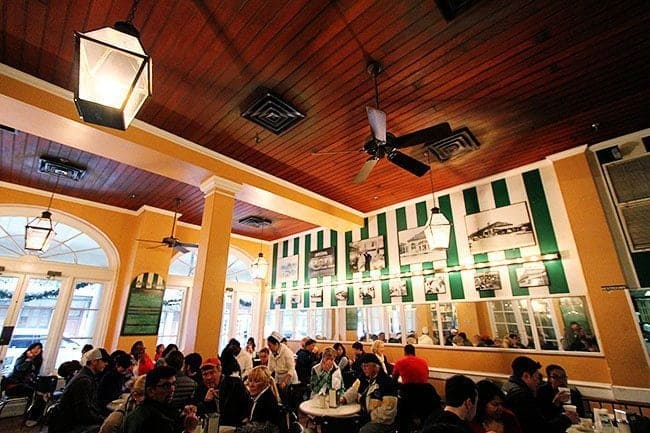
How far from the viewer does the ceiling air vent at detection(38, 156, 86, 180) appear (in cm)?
488

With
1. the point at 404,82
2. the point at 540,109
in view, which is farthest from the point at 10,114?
the point at 540,109

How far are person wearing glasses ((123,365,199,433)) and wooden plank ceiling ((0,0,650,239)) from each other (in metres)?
2.76

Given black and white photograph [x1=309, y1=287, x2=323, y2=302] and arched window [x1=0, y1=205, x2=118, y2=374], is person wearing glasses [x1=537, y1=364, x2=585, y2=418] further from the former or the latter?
arched window [x1=0, y1=205, x2=118, y2=374]

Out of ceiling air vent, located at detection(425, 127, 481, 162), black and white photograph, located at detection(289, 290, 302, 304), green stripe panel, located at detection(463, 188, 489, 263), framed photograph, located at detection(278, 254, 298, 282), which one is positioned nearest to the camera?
ceiling air vent, located at detection(425, 127, 481, 162)

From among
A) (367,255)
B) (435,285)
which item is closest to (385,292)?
(367,255)

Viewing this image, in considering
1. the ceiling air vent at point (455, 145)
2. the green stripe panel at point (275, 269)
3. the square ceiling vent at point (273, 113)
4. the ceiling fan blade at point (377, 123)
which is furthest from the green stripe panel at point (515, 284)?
the green stripe panel at point (275, 269)

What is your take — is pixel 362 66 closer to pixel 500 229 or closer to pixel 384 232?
pixel 500 229

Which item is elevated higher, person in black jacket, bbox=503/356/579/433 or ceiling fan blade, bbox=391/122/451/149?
ceiling fan blade, bbox=391/122/451/149

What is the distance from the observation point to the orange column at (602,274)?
3.64 metres

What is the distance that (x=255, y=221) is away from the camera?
776 cm

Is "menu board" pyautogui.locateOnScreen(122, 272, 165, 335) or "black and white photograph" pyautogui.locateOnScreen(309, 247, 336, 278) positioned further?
"black and white photograph" pyautogui.locateOnScreen(309, 247, 336, 278)

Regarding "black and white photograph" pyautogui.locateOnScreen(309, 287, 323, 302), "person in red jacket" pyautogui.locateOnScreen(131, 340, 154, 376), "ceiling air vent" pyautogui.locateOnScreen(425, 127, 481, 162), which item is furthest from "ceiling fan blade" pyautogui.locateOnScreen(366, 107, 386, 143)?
"black and white photograph" pyautogui.locateOnScreen(309, 287, 323, 302)

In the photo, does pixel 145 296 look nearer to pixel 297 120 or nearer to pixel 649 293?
pixel 297 120

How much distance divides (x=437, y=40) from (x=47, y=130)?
4335 mm
